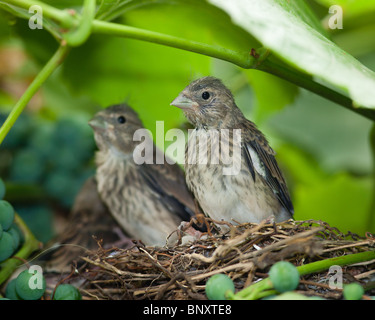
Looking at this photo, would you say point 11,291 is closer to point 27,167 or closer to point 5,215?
point 5,215

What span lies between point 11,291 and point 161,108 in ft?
2.19

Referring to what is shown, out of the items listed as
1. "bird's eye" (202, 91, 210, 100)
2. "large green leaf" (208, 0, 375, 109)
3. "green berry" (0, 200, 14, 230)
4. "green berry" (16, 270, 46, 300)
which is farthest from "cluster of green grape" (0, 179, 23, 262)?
"large green leaf" (208, 0, 375, 109)

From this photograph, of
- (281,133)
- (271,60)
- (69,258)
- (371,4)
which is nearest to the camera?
(271,60)

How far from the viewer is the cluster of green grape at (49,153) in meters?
1.98

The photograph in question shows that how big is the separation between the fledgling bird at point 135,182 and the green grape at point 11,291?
0.59m

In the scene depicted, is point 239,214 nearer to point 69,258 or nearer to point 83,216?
point 69,258

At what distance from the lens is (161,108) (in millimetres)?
1597

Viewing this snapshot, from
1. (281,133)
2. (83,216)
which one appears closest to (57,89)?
(83,216)

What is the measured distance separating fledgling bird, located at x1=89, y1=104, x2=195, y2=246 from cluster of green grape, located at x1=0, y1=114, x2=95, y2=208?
0.10m

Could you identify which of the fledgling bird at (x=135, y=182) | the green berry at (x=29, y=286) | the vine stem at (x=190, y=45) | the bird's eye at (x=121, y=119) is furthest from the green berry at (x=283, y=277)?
the bird's eye at (x=121, y=119)

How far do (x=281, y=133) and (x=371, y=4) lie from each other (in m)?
0.68

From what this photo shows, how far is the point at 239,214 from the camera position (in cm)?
148

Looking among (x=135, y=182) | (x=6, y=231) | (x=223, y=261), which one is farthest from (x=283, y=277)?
(x=135, y=182)

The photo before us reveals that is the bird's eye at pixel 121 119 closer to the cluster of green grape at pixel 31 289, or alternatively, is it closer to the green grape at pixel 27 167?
the green grape at pixel 27 167
